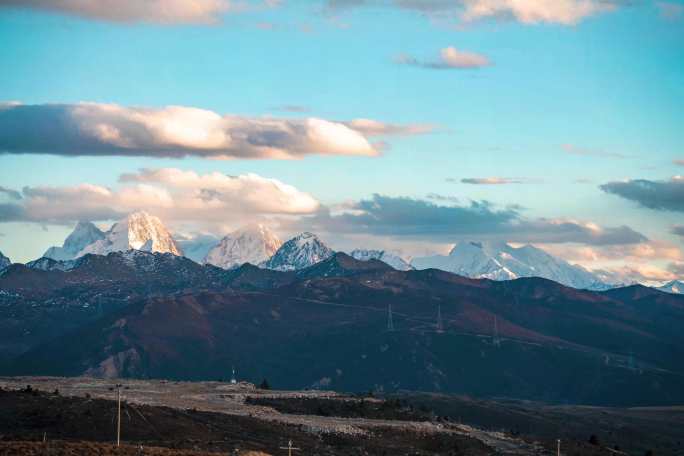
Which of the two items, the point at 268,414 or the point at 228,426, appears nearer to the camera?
the point at 228,426

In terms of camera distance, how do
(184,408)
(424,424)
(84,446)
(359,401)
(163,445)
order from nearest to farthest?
(84,446), (163,445), (184,408), (424,424), (359,401)

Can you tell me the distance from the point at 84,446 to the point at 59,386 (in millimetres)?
79476

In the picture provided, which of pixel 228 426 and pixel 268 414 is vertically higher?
pixel 268 414

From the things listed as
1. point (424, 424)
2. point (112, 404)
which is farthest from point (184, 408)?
point (424, 424)

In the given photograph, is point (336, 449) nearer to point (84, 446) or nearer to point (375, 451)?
point (375, 451)

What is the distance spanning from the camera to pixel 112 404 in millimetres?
154000

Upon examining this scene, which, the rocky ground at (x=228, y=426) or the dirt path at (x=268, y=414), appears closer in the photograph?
the rocky ground at (x=228, y=426)

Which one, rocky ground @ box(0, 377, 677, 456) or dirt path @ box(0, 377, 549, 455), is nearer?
rocky ground @ box(0, 377, 677, 456)

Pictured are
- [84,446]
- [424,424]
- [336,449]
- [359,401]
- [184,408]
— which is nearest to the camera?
[84,446]

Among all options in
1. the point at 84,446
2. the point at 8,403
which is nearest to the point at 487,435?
the point at 8,403

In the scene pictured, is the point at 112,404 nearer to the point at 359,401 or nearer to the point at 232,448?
the point at 232,448

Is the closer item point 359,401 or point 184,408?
point 184,408

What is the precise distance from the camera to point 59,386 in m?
190

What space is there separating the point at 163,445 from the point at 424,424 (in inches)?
2304
